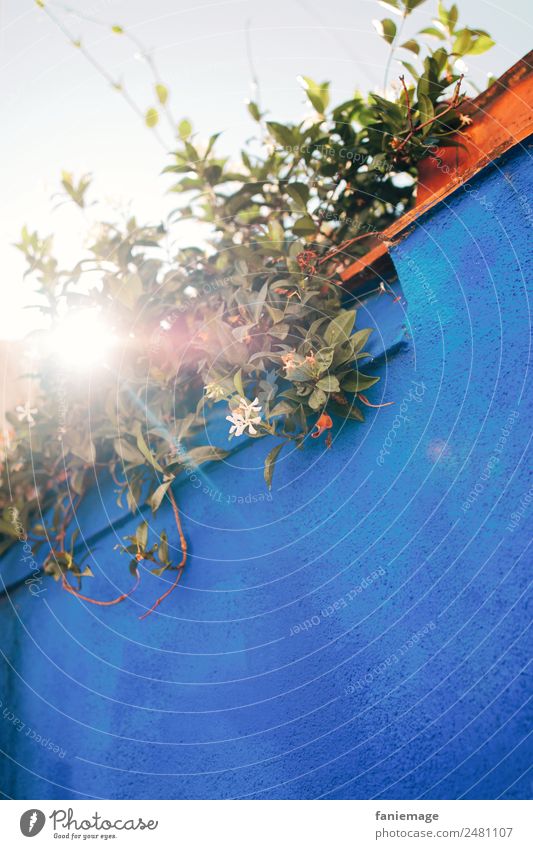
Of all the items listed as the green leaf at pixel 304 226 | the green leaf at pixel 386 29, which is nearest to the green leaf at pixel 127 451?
the green leaf at pixel 304 226

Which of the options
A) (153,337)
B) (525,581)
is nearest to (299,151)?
(153,337)

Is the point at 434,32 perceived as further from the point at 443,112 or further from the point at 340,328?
the point at 340,328

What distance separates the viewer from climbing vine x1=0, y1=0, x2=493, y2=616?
152cm

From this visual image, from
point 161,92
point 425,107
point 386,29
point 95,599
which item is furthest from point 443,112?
point 95,599

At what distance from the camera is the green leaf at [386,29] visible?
1626 millimetres

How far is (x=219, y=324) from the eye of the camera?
1.65 meters

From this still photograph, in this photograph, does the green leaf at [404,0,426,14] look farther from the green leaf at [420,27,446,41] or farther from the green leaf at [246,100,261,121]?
the green leaf at [246,100,261,121]

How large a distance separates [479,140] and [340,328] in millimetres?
619

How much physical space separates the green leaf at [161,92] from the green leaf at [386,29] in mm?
784

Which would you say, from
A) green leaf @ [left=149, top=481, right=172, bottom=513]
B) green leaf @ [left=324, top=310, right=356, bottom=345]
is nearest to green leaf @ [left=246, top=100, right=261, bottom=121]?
green leaf @ [left=324, top=310, right=356, bottom=345]

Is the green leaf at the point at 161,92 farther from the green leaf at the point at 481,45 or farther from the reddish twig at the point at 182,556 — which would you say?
the reddish twig at the point at 182,556

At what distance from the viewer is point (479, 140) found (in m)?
1.44

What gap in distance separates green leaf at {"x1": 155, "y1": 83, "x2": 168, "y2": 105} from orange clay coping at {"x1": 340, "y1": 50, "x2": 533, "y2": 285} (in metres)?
1.02
